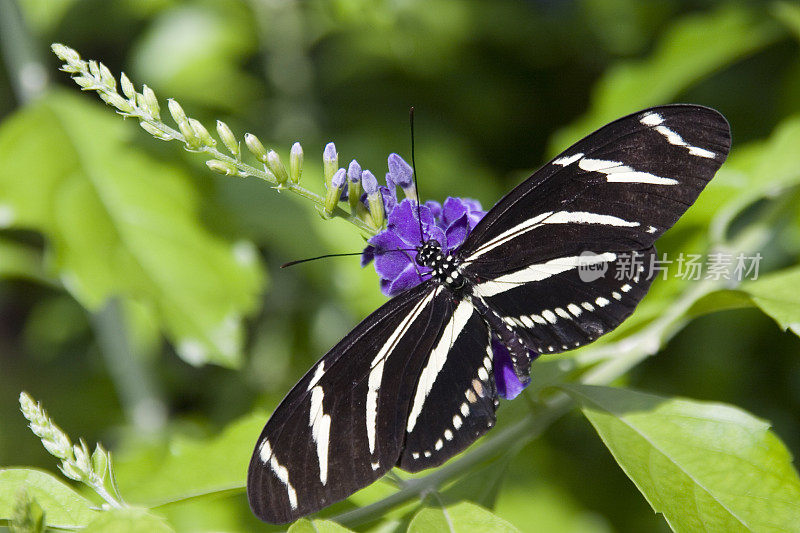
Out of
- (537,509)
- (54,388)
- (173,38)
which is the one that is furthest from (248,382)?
(173,38)

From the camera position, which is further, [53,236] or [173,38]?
[173,38]

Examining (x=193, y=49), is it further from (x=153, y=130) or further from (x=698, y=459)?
(x=698, y=459)

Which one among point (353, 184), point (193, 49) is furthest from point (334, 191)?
point (193, 49)

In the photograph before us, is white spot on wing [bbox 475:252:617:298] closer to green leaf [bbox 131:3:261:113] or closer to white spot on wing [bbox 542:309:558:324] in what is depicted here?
white spot on wing [bbox 542:309:558:324]

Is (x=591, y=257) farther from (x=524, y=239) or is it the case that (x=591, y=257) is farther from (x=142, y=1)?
(x=142, y=1)

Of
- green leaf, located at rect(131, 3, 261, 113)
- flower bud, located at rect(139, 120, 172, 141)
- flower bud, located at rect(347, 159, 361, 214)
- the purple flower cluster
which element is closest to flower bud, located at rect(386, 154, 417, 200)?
the purple flower cluster

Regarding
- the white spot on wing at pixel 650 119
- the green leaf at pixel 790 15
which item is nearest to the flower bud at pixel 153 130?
Answer: the white spot on wing at pixel 650 119
